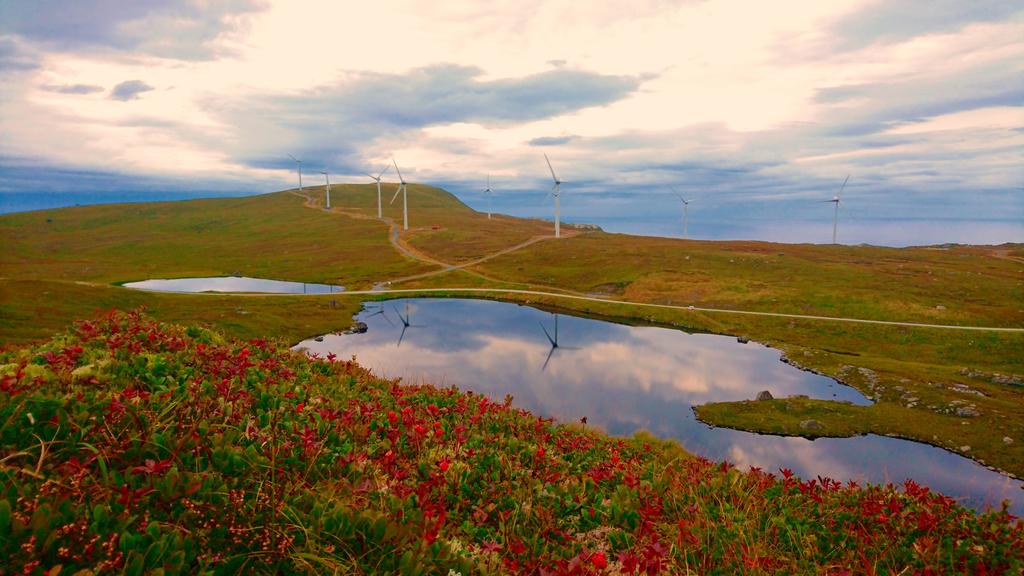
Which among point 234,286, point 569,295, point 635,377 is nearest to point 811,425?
point 635,377

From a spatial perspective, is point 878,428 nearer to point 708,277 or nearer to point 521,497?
point 521,497

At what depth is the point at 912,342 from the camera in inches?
3039

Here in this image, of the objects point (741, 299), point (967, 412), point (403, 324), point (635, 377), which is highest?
point (741, 299)

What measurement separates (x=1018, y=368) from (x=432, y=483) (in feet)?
286

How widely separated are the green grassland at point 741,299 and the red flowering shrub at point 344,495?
631 inches

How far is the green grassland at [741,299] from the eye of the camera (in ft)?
167

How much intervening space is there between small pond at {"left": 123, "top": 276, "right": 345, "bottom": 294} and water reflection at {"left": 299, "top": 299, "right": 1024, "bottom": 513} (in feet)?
126

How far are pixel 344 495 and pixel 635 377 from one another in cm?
5612

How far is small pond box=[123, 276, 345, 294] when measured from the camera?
126 meters

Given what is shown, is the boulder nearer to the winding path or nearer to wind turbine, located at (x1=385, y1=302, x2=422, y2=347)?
the winding path

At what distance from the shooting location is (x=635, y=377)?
60531mm

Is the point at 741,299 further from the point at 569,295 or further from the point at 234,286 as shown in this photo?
the point at 234,286

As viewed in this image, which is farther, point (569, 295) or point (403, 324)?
point (569, 295)

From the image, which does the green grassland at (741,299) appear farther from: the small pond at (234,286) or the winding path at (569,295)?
the small pond at (234,286)
